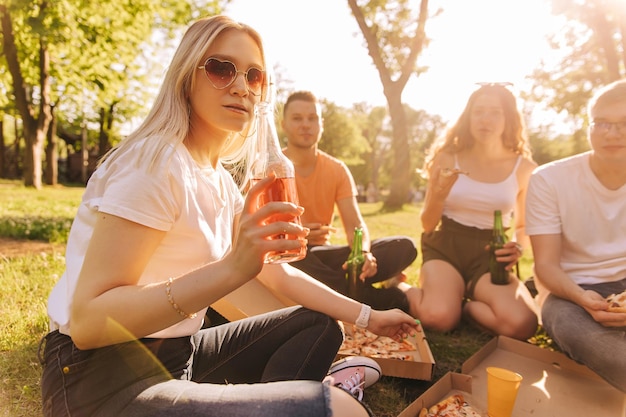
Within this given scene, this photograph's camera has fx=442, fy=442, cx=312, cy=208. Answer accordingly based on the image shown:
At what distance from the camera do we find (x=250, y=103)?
1.91m

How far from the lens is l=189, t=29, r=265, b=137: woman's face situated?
181 cm

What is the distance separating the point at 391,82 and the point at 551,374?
46.2ft

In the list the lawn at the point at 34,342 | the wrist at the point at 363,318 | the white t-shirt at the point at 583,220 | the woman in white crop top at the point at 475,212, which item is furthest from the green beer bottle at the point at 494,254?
the wrist at the point at 363,318

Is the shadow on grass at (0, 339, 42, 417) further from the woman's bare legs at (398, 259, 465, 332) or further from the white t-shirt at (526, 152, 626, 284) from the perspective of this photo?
the white t-shirt at (526, 152, 626, 284)

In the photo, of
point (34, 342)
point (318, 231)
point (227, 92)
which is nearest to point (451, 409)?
point (227, 92)

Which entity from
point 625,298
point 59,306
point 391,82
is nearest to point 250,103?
point 59,306

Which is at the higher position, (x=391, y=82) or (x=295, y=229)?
(x=391, y=82)

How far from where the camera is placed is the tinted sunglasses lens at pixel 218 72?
1.79 metres

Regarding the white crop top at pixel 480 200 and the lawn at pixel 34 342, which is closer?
the lawn at pixel 34 342

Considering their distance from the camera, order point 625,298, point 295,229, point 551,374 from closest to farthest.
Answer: point 295,229, point 625,298, point 551,374

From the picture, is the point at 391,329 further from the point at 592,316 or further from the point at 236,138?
the point at 592,316

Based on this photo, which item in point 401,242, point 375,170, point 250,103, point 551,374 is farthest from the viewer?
point 375,170

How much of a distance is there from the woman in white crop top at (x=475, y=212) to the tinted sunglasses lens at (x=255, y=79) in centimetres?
244

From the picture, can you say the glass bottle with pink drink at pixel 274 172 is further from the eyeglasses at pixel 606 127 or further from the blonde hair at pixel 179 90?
the eyeglasses at pixel 606 127
